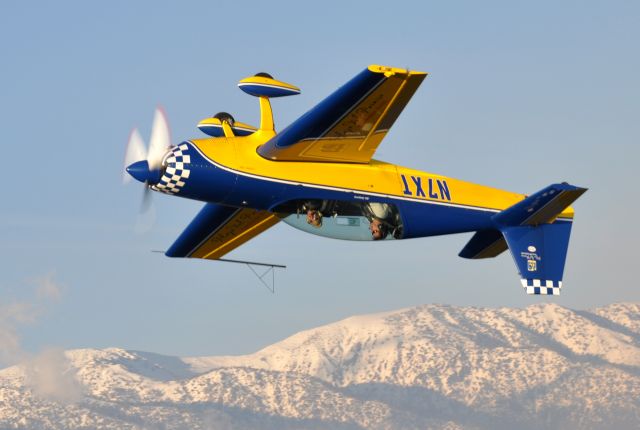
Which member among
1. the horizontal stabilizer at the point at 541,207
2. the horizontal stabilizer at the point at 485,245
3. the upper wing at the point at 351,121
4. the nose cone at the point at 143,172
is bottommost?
the horizontal stabilizer at the point at 485,245

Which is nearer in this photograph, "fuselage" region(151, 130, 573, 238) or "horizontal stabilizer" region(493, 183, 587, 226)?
"fuselage" region(151, 130, 573, 238)

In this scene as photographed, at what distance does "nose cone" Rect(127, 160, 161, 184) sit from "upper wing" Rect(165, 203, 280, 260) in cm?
716

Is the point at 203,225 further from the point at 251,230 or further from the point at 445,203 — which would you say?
the point at 445,203

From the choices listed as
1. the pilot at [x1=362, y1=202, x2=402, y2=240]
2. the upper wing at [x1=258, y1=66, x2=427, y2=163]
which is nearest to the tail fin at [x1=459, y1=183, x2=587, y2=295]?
the pilot at [x1=362, y1=202, x2=402, y2=240]

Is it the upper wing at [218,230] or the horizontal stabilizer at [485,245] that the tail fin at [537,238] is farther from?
the upper wing at [218,230]

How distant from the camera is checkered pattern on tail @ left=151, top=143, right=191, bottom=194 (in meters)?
39.9

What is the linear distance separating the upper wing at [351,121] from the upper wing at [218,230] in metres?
7.27

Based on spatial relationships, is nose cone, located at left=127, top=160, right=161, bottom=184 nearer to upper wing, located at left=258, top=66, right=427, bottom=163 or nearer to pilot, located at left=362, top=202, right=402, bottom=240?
upper wing, located at left=258, top=66, right=427, bottom=163

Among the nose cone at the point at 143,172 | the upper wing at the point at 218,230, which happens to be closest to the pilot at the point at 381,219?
the upper wing at the point at 218,230

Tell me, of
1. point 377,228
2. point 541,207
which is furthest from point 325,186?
point 541,207

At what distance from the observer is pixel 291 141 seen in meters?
40.0

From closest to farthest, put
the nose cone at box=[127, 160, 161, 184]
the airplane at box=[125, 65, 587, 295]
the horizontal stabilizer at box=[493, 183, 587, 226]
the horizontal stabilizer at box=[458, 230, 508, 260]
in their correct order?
1. the airplane at box=[125, 65, 587, 295]
2. the nose cone at box=[127, 160, 161, 184]
3. the horizontal stabilizer at box=[493, 183, 587, 226]
4. the horizontal stabilizer at box=[458, 230, 508, 260]

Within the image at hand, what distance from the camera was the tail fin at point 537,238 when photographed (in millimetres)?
44125

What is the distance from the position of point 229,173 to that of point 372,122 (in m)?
5.19
